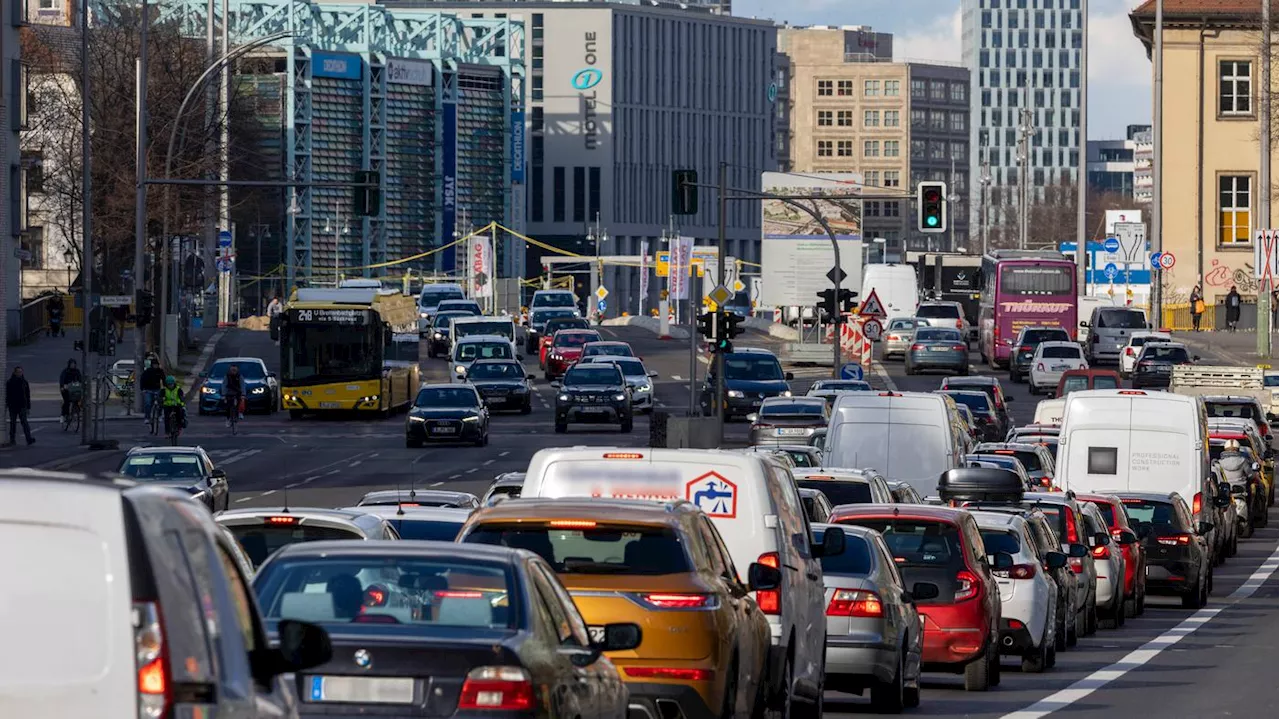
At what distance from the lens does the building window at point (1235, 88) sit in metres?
93.3

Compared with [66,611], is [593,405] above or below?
below

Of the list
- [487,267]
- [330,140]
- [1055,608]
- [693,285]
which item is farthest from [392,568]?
[330,140]

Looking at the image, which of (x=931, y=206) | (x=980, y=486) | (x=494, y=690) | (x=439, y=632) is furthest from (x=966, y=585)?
(x=931, y=206)

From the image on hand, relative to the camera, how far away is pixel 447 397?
53812 mm

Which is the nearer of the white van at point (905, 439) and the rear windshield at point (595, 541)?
the rear windshield at point (595, 541)

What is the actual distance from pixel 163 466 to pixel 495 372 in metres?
30.4

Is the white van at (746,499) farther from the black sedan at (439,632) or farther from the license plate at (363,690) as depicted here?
the license plate at (363,690)

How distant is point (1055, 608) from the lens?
21.0 m

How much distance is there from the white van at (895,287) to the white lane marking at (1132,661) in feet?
205

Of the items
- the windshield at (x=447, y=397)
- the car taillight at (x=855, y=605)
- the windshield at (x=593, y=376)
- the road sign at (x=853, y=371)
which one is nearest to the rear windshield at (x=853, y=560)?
the car taillight at (x=855, y=605)

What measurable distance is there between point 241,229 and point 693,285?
95774 mm

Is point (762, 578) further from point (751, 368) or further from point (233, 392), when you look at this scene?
point (751, 368)

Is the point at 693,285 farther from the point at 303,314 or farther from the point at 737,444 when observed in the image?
the point at 303,314

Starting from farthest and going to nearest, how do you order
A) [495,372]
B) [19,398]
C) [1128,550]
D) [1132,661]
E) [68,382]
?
[495,372] < [68,382] < [19,398] < [1128,550] < [1132,661]
